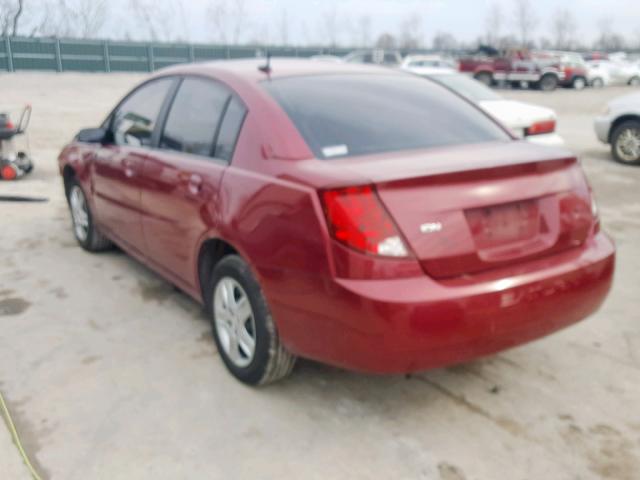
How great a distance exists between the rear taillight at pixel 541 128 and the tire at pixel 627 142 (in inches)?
101

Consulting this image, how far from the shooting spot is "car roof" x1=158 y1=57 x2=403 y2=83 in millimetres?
3424

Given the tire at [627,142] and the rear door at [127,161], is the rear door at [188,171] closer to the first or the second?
the rear door at [127,161]

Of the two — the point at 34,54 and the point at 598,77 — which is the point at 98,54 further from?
the point at 598,77

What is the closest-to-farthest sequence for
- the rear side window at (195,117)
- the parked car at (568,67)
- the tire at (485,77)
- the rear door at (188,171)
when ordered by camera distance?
the rear door at (188,171)
the rear side window at (195,117)
the parked car at (568,67)
the tire at (485,77)

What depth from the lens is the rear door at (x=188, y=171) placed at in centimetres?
322

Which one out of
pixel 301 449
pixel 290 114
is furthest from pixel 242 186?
pixel 301 449

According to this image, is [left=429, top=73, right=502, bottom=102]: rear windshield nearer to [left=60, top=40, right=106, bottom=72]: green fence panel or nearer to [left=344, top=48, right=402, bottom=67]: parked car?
[left=344, top=48, right=402, bottom=67]: parked car

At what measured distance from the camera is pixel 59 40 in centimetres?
3008

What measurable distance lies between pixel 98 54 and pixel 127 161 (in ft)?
100

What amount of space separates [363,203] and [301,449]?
109 cm

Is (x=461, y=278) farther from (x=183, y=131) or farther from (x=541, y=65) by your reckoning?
(x=541, y=65)

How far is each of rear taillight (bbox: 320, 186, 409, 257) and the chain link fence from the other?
27.9 m

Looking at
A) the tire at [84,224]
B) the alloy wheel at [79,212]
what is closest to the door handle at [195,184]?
the tire at [84,224]

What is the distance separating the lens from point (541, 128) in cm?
793
